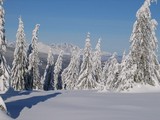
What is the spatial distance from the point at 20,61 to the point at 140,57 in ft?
93.4

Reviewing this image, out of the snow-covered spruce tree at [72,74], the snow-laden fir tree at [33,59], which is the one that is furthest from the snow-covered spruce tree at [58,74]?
the snow-laden fir tree at [33,59]

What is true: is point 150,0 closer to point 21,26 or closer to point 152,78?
point 152,78

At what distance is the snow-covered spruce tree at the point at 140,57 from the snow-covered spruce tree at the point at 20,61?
82.4 feet

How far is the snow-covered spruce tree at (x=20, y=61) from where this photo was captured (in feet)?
182

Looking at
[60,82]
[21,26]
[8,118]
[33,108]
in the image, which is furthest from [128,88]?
[60,82]

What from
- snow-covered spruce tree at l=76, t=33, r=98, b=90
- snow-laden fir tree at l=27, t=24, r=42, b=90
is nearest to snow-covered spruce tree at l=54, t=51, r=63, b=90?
snow-laden fir tree at l=27, t=24, r=42, b=90

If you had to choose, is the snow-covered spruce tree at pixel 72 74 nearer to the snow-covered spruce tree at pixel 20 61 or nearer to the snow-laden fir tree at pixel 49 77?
the snow-laden fir tree at pixel 49 77

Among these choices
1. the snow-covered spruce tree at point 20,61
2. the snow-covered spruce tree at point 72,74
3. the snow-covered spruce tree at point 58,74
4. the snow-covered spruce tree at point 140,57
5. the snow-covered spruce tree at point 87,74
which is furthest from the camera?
the snow-covered spruce tree at point 58,74

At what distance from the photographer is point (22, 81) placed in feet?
194

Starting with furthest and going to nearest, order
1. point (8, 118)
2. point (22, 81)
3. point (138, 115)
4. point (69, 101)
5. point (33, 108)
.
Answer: point (22, 81) → point (69, 101) → point (33, 108) → point (138, 115) → point (8, 118)

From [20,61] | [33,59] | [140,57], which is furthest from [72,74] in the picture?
[140,57]

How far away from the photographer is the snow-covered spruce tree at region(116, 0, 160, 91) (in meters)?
34.6

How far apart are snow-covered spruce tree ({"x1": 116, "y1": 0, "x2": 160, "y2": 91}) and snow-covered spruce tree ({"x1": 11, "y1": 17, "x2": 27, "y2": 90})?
2513 cm

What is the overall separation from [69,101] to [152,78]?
15895 mm
